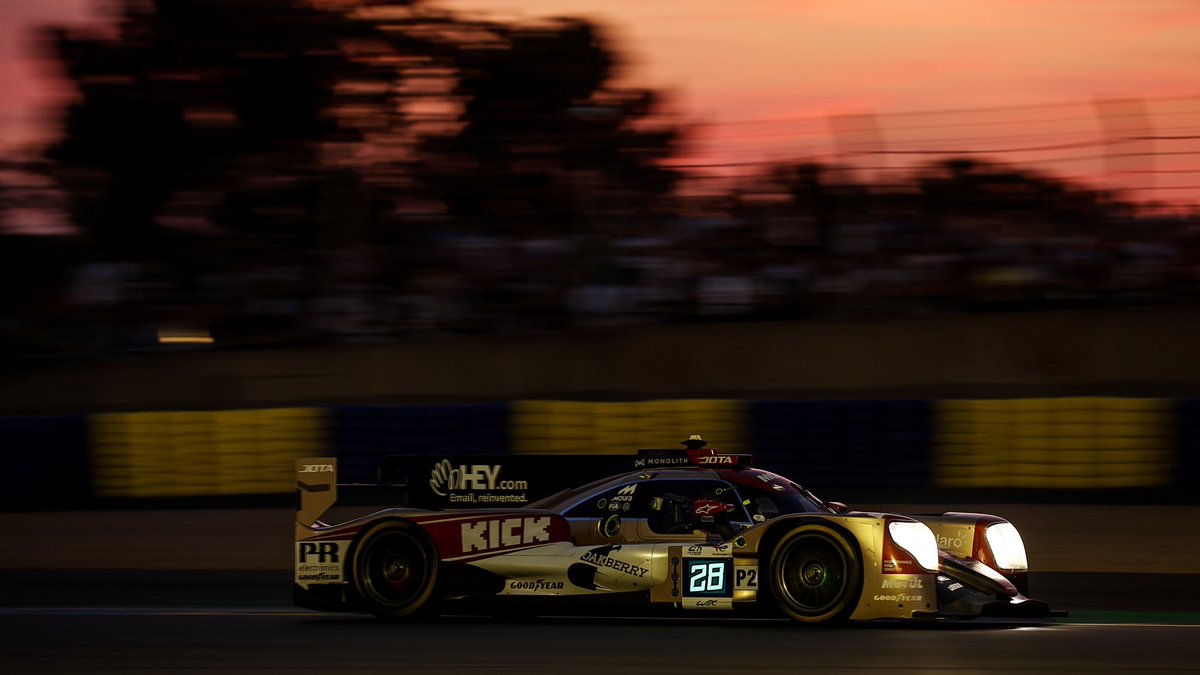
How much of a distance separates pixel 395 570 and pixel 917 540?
2910mm

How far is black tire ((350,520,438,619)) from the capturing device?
7902 millimetres

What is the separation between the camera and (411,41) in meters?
20.0

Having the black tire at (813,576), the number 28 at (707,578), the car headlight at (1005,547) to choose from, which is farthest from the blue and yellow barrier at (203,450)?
the car headlight at (1005,547)

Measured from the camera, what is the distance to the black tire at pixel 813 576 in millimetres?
7188

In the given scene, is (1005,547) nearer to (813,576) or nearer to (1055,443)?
(813,576)

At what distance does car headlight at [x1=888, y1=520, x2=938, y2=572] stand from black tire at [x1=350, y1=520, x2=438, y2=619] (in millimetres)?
2545

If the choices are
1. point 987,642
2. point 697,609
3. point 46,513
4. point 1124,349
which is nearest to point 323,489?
point 697,609

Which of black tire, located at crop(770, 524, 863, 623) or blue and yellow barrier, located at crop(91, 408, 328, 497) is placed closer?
black tire, located at crop(770, 524, 863, 623)

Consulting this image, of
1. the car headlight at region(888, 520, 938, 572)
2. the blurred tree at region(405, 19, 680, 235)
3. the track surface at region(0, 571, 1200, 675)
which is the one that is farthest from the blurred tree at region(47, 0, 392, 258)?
the car headlight at region(888, 520, 938, 572)

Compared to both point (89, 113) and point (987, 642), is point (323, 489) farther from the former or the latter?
point (89, 113)

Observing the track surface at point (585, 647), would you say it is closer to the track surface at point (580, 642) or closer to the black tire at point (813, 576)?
the track surface at point (580, 642)

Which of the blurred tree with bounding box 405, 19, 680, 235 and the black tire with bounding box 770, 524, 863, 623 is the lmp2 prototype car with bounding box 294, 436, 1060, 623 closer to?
the black tire with bounding box 770, 524, 863, 623

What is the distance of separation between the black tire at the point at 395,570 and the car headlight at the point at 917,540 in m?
2.55

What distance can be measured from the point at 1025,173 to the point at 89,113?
13144 millimetres
